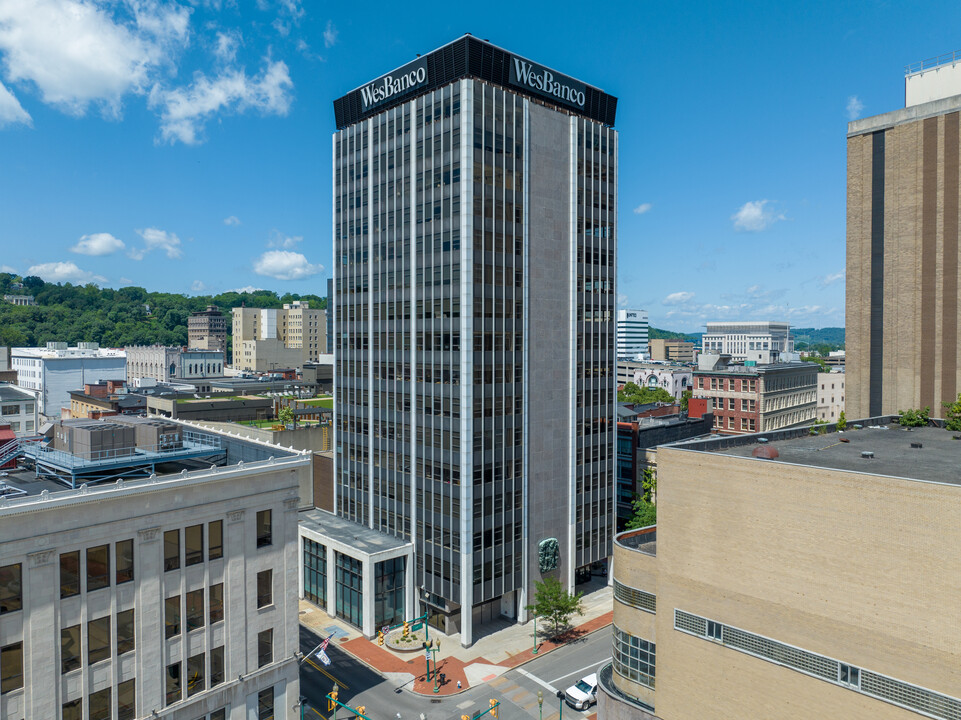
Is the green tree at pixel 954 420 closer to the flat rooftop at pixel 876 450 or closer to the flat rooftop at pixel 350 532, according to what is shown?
the flat rooftop at pixel 876 450

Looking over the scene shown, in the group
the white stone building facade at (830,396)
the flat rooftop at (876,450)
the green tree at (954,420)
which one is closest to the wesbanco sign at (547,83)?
the flat rooftop at (876,450)

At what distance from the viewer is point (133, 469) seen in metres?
38.9

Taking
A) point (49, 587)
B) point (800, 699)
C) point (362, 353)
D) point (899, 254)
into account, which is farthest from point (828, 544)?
point (899, 254)

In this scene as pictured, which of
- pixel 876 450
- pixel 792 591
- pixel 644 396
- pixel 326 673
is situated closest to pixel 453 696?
pixel 326 673

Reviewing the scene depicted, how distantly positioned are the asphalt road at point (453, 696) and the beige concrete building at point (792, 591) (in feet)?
30.9

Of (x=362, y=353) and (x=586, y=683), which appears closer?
(x=586, y=683)

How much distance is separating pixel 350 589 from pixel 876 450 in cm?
4745

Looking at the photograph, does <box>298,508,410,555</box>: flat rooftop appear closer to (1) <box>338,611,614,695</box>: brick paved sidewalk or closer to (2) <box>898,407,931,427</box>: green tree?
(1) <box>338,611,614,695</box>: brick paved sidewalk

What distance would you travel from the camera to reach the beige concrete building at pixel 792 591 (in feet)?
93.2

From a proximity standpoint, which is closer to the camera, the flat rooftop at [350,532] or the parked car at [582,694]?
the parked car at [582,694]

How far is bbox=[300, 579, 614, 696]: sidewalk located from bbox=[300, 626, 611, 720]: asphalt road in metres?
0.85

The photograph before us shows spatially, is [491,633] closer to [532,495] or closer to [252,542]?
[532,495]

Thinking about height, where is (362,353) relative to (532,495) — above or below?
above

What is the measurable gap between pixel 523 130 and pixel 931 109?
4708 centimetres
